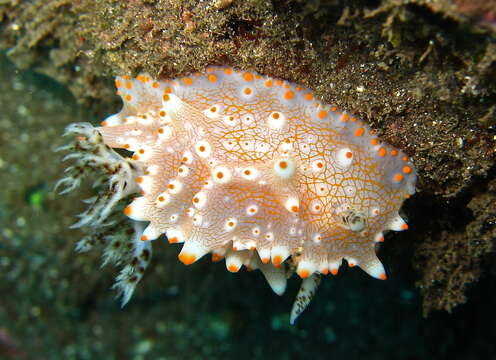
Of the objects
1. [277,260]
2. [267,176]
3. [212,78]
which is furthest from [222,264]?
[212,78]

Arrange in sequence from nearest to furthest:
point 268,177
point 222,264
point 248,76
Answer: point 268,177
point 248,76
point 222,264

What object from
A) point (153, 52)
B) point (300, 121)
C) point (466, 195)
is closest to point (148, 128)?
point (153, 52)

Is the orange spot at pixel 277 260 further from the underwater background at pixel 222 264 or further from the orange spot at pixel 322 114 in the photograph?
the underwater background at pixel 222 264

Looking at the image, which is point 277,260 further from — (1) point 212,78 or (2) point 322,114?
(1) point 212,78

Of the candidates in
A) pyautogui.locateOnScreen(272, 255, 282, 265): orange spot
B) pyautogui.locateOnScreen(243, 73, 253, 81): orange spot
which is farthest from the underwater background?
pyautogui.locateOnScreen(272, 255, 282, 265): orange spot

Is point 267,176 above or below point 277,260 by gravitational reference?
above

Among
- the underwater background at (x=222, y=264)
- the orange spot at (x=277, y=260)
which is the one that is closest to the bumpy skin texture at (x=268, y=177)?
the orange spot at (x=277, y=260)

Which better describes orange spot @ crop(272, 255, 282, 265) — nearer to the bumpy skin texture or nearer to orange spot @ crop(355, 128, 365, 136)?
the bumpy skin texture
